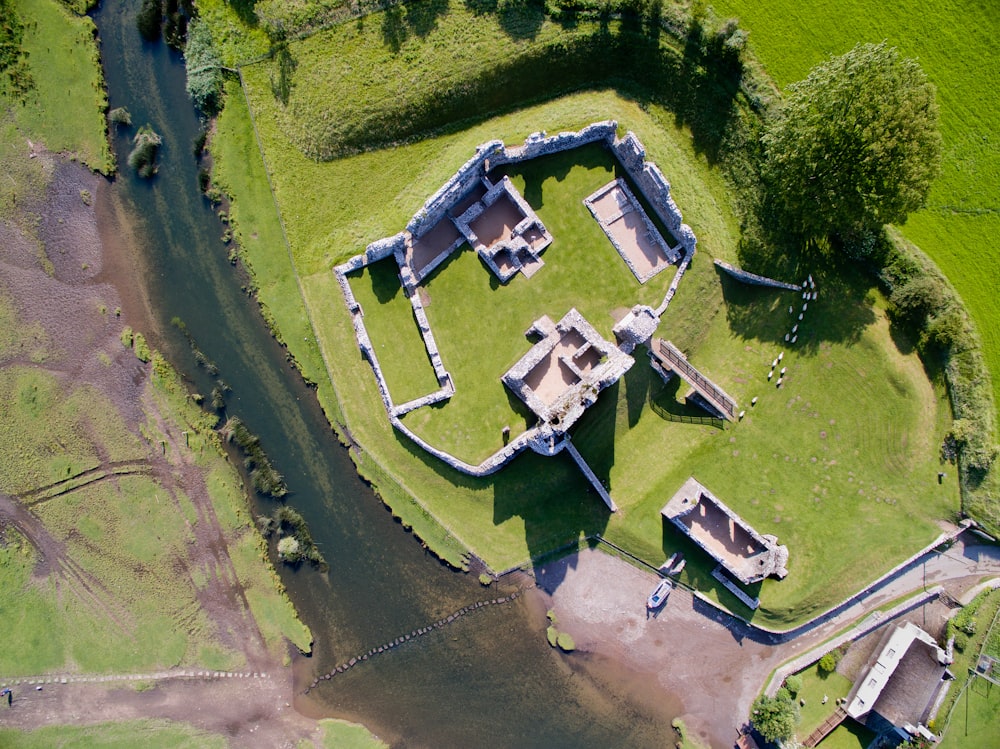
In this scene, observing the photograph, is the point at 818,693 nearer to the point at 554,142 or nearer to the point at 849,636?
the point at 849,636

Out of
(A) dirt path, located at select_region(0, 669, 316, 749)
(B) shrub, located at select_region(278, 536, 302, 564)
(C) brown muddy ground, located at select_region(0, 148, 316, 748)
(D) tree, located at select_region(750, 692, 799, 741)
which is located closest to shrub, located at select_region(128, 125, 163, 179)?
(C) brown muddy ground, located at select_region(0, 148, 316, 748)

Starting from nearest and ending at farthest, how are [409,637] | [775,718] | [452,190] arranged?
[452,190], [775,718], [409,637]

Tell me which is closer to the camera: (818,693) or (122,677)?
(818,693)

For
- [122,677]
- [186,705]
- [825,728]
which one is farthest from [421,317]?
[825,728]

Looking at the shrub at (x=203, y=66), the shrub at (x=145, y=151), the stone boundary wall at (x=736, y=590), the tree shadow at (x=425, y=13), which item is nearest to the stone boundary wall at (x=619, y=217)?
the tree shadow at (x=425, y=13)

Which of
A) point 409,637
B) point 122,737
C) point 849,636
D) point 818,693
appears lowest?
point 122,737

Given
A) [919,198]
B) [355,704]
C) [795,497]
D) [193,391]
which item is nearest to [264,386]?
[193,391]

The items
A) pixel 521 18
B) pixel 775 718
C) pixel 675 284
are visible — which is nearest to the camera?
pixel 521 18
